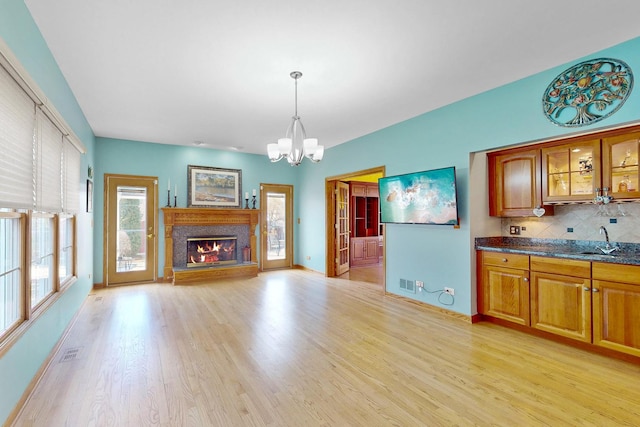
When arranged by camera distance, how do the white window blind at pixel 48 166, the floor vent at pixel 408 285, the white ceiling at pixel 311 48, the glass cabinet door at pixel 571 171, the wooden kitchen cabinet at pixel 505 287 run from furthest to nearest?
the floor vent at pixel 408 285
the wooden kitchen cabinet at pixel 505 287
the glass cabinet door at pixel 571 171
the white window blind at pixel 48 166
the white ceiling at pixel 311 48

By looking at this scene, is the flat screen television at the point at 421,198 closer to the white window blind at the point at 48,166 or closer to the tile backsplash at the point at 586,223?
the tile backsplash at the point at 586,223

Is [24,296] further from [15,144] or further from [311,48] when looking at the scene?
[311,48]

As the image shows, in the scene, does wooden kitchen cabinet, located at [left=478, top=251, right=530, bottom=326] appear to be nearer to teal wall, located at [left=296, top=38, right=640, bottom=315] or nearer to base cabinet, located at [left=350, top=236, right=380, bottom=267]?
teal wall, located at [left=296, top=38, right=640, bottom=315]

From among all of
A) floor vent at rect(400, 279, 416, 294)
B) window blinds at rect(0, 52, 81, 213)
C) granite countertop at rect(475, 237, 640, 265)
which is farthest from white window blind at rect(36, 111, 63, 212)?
granite countertop at rect(475, 237, 640, 265)

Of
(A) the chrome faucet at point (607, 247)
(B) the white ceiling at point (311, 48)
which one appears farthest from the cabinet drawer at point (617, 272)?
(B) the white ceiling at point (311, 48)

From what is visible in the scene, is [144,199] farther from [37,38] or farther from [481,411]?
[481,411]

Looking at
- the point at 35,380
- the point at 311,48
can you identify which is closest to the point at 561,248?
the point at 311,48

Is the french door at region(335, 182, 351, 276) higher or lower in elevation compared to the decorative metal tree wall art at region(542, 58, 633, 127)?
lower

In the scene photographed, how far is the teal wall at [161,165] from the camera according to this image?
18.0ft

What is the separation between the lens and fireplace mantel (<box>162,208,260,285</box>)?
5914 millimetres

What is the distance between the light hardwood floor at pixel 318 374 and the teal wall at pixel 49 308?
0.17 metres

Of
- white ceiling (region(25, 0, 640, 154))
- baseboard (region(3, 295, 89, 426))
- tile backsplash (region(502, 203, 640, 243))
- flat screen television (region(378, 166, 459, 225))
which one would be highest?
white ceiling (region(25, 0, 640, 154))

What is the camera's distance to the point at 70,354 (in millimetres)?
2812

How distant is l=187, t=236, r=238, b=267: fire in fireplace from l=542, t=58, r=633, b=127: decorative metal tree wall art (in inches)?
234
